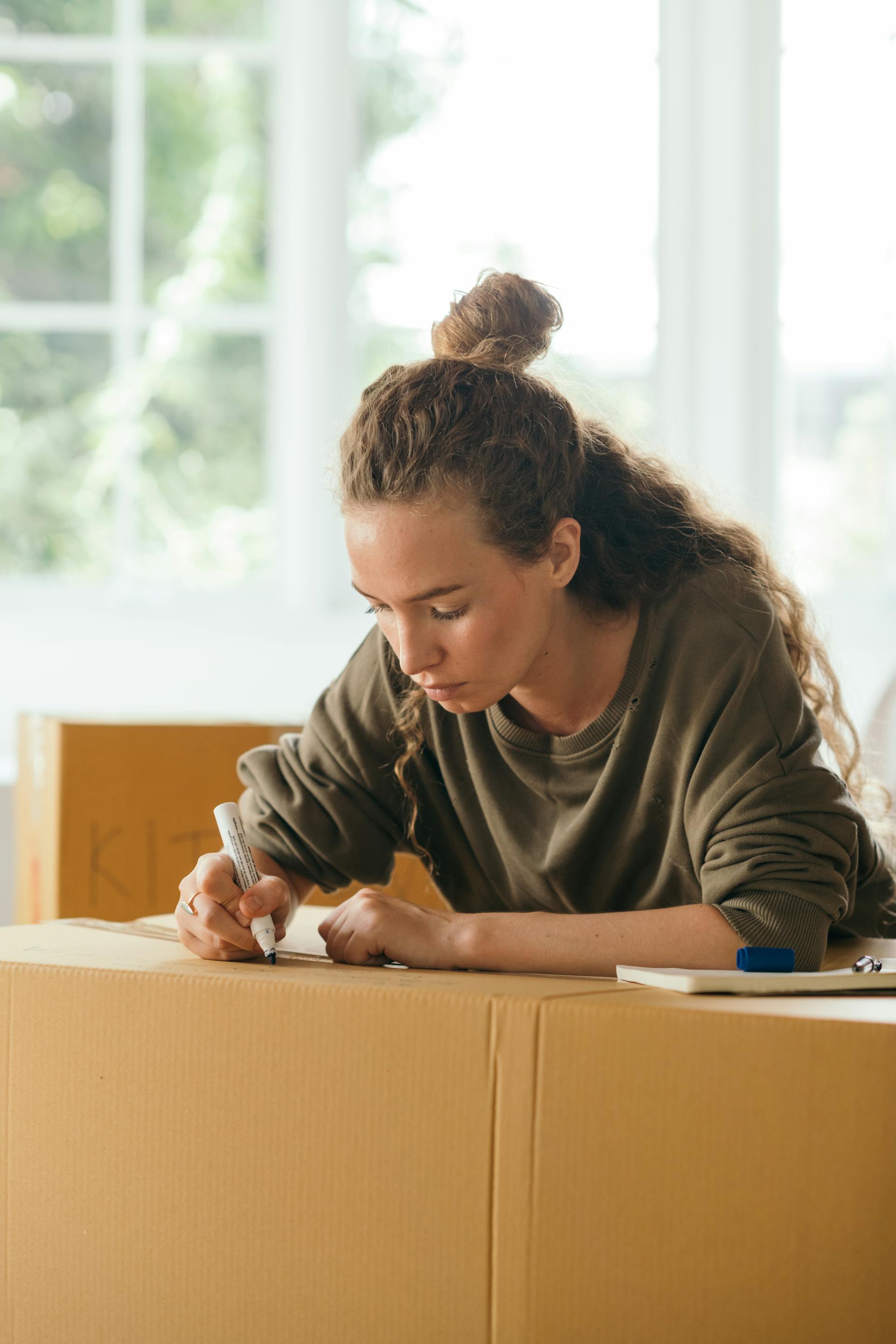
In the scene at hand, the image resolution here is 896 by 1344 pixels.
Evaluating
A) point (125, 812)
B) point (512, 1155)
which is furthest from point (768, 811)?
point (125, 812)

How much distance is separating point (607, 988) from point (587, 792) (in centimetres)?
34

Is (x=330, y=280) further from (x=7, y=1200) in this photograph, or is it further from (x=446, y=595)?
(x=7, y=1200)

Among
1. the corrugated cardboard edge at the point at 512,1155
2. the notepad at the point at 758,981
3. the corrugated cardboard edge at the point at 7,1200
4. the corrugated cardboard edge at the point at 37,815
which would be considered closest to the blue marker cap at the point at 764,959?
the notepad at the point at 758,981

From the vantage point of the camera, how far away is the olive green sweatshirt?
2.80ft

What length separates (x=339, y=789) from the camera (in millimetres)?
1068

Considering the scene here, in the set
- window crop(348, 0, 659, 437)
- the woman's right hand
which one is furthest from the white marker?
window crop(348, 0, 659, 437)

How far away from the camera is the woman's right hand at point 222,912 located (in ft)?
2.60

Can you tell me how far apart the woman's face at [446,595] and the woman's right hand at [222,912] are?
0.58 ft

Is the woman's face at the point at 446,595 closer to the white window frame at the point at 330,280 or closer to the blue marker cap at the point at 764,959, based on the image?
the blue marker cap at the point at 764,959

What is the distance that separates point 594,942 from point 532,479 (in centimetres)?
32

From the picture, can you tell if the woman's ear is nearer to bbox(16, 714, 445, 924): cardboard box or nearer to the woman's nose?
the woman's nose

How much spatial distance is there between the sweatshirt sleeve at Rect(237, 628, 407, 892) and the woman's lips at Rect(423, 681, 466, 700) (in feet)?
0.53

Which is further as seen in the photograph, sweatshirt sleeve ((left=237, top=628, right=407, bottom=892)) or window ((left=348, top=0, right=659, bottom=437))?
window ((left=348, top=0, right=659, bottom=437))

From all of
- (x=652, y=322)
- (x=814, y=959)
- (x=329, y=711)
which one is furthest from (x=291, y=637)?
(x=814, y=959)
